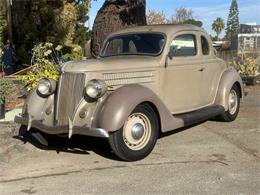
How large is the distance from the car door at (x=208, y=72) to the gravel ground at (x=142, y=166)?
24.4 inches

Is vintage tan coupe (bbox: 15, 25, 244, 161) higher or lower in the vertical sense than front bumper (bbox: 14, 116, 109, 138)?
higher

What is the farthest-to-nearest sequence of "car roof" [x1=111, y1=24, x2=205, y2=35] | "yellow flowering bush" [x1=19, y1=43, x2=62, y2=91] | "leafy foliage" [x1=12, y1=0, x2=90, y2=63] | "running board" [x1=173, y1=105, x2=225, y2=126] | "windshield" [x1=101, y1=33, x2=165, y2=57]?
"leafy foliage" [x1=12, y1=0, x2=90, y2=63], "yellow flowering bush" [x1=19, y1=43, x2=62, y2=91], "car roof" [x1=111, y1=24, x2=205, y2=35], "windshield" [x1=101, y1=33, x2=165, y2=57], "running board" [x1=173, y1=105, x2=225, y2=126]

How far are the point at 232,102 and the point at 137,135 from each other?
320 cm

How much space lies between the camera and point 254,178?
18.6 feet

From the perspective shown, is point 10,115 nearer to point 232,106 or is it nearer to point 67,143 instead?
point 67,143

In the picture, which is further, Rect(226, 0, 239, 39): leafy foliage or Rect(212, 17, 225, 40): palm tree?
Rect(212, 17, 225, 40): palm tree

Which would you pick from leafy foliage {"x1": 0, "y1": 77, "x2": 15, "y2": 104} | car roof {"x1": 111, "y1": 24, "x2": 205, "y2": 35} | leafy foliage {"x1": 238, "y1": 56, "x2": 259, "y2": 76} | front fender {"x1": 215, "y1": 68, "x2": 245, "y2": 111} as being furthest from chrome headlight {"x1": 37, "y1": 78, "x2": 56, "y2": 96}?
leafy foliage {"x1": 238, "y1": 56, "x2": 259, "y2": 76}

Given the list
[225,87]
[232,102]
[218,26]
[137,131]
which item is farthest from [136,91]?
[218,26]

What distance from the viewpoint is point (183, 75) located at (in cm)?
779

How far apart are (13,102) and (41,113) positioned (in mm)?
4548

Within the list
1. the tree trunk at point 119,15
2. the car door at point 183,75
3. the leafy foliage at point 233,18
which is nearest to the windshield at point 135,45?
→ the car door at point 183,75

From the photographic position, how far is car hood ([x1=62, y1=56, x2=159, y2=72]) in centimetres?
662

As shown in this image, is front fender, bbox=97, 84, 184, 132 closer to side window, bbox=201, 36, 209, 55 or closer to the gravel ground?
the gravel ground

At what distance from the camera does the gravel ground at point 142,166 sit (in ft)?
17.7
